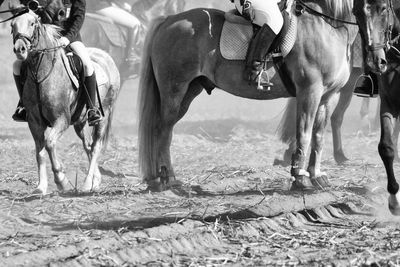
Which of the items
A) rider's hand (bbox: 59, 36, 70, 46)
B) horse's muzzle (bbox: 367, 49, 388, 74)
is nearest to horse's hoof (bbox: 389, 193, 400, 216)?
horse's muzzle (bbox: 367, 49, 388, 74)

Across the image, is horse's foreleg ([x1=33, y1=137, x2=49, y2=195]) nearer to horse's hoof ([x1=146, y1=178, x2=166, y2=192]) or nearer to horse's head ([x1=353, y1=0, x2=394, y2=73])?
horse's hoof ([x1=146, y1=178, x2=166, y2=192])

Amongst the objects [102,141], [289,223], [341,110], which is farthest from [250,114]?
[289,223]

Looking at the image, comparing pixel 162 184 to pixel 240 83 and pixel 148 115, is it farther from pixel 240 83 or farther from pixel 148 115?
pixel 240 83

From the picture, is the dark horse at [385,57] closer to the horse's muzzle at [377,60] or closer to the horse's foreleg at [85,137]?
the horse's muzzle at [377,60]

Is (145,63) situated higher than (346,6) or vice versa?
(346,6)

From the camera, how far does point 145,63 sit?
13109 mm

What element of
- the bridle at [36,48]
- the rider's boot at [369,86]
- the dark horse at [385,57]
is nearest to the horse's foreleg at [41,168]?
the bridle at [36,48]

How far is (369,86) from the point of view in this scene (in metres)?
10.8

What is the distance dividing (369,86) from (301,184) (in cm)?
196

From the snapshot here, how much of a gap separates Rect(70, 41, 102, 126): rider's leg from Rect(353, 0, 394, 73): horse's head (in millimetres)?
3881

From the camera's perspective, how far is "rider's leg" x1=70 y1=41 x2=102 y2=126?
1223cm

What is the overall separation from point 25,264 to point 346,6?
6300 mm

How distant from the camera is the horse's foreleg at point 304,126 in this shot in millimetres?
12172

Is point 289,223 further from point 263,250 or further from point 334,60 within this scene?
point 334,60
